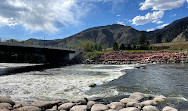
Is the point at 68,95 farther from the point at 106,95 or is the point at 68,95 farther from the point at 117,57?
the point at 117,57

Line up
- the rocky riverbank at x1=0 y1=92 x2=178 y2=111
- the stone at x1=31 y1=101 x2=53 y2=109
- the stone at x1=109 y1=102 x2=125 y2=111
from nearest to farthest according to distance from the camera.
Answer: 1. the rocky riverbank at x1=0 y1=92 x2=178 y2=111
2. the stone at x1=109 y1=102 x2=125 y2=111
3. the stone at x1=31 y1=101 x2=53 y2=109

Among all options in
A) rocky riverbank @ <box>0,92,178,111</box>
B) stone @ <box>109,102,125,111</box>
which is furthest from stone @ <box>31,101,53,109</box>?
stone @ <box>109,102,125,111</box>

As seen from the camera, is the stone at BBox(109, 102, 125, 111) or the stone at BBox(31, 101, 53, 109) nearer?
the stone at BBox(109, 102, 125, 111)

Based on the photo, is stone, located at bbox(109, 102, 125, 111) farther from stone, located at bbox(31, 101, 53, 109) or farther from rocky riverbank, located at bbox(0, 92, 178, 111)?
stone, located at bbox(31, 101, 53, 109)

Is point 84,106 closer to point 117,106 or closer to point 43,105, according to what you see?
point 117,106

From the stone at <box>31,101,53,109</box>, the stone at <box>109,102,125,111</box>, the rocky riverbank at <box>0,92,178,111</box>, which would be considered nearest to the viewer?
the rocky riverbank at <box>0,92,178,111</box>

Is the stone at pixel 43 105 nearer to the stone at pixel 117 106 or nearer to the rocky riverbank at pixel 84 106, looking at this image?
the rocky riverbank at pixel 84 106

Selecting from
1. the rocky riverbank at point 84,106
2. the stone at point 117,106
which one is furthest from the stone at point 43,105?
the stone at point 117,106

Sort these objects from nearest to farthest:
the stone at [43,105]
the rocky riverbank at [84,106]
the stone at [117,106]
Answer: the rocky riverbank at [84,106] < the stone at [117,106] < the stone at [43,105]

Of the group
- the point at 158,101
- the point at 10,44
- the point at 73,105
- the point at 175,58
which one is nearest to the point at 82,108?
the point at 73,105

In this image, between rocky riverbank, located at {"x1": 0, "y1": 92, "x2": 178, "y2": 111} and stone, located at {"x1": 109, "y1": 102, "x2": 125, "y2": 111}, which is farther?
stone, located at {"x1": 109, "y1": 102, "x2": 125, "y2": 111}

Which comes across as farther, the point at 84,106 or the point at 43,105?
the point at 43,105

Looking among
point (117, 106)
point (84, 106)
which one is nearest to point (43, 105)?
point (84, 106)

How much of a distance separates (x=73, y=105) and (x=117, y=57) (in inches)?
1901
